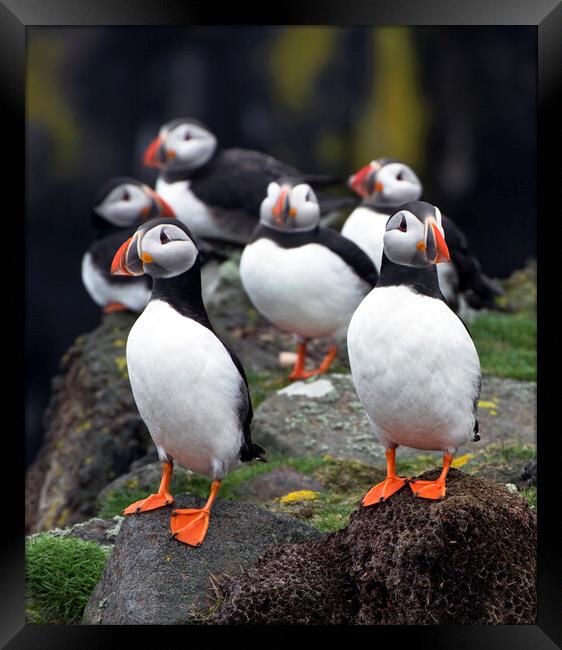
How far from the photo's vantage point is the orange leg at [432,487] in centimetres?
457

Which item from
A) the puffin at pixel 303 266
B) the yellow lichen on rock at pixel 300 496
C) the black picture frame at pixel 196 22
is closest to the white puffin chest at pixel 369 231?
the puffin at pixel 303 266

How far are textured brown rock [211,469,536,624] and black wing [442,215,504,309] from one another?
3.90 m

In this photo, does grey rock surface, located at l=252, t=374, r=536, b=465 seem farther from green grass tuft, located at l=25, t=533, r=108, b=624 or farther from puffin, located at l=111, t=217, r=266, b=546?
puffin, located at l=111, t=217, r=266, b=546

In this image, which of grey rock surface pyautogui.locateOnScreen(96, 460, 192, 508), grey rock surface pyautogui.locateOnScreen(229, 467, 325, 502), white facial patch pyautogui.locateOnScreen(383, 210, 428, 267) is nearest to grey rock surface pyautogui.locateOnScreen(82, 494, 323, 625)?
grey rock surface pyautogui.locateOnScreen(229, 467, 325, 502)

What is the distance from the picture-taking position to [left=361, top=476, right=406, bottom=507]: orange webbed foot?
4719 mm

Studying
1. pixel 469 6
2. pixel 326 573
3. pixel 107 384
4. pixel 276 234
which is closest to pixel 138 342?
pixel 326 573

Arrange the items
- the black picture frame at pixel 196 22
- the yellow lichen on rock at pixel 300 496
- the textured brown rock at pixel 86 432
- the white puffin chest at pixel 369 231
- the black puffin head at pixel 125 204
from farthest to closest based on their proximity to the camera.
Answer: the black puffin head at pixel 125 204 < the white puffin chest at pixel 369 231 < the textured brown rock at pixel 86 432 < the yellow lichen on rock at pixel 300 496 < the black picture frame at pixel 196 22

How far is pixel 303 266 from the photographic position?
7.34 metres

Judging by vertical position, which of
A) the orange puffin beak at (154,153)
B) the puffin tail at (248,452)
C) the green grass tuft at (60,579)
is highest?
the orange puffin beak at (154,153)

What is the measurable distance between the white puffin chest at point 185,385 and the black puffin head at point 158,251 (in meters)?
0.16

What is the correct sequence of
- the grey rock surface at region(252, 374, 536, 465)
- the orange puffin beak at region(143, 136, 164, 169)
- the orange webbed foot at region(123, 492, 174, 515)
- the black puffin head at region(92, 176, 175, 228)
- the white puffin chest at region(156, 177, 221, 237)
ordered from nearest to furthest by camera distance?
1. the orange webbed foot at region(123, 492, 174, 515)
2. the grey rock surface at region(252, 374, 536, 465)
3. the black puffin head at region(92, 176, 175, 228)
4. the white puffin chest at region(156, 177, 221, 237)
5. the orange puffin beak at region(143, 136, 164, 169)

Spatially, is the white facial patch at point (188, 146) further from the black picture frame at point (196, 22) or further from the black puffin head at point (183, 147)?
the black picture frame at point (196, 22)

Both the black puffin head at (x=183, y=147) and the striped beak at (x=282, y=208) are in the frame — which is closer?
the striped beak at (x=282, y=208)

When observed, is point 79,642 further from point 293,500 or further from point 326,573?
point 293,500
